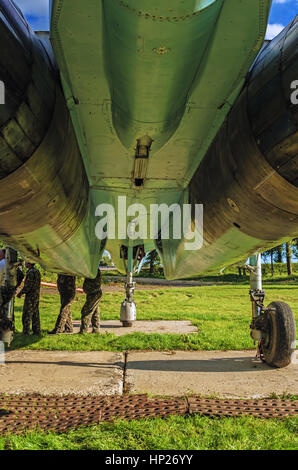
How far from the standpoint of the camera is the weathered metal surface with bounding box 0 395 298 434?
350cm

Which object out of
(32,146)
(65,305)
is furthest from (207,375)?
(65,305)

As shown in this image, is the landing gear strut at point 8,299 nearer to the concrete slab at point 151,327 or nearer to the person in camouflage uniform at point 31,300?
the person in camouflage uniform at point 31,300

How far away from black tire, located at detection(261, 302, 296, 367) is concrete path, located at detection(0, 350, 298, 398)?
0.21 m

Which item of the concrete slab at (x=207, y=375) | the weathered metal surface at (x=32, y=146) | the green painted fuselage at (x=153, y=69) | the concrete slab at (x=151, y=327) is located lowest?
the concrete slab at (x=207, y=375)

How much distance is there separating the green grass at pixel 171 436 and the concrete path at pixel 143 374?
3.38 feet


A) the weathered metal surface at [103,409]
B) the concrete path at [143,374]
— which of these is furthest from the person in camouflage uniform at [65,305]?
the weathered metal surface at [103,409]

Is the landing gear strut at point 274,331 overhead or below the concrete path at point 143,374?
overhead

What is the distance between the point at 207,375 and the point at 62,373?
2298mm

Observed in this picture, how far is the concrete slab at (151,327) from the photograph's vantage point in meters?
9.55

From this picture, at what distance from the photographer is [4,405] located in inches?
156

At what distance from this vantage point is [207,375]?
537cm

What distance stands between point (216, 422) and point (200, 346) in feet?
13.3
